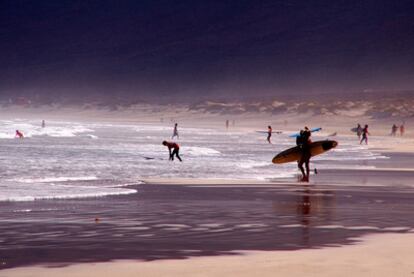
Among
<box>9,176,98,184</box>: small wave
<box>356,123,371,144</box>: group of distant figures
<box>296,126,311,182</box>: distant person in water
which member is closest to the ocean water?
<box>9,176,98,184</box>: small wave

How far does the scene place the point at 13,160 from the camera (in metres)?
31.3

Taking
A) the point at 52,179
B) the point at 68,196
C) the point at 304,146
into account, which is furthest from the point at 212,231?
the point at 304,146

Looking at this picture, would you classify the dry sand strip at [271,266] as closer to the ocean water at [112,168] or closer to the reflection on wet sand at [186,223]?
the reflection on wet sand at [186,223]

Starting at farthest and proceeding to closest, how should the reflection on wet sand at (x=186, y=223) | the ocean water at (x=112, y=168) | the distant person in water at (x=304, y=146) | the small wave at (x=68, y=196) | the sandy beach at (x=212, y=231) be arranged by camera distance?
the distant person in water at (x=304, y=146) < the ocean water at (x=112, y=168) < the small wave at (x=68, y=196) < the reflection on wet sand at (x=186, y=223) < the sandy beach at (x=212, y=231)

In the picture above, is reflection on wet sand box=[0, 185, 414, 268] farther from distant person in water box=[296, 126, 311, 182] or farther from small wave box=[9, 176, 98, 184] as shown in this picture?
distant person in water box=[296, 126, 311, 182]

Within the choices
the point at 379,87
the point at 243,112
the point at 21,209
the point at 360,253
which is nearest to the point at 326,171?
the point at 21,209

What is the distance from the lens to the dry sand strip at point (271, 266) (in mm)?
11477

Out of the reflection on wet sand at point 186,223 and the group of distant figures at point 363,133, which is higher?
the group of distant figures at point 363,133

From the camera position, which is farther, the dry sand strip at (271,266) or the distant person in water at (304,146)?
the distant person in water at (304,146)

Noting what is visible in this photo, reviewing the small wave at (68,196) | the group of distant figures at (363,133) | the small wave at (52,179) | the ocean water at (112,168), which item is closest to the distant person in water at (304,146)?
the ocean water at (112,168)

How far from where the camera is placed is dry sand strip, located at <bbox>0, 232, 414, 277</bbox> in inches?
452

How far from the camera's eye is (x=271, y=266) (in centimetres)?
1195

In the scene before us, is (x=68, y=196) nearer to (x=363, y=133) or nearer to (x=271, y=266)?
(x=271, y=266)

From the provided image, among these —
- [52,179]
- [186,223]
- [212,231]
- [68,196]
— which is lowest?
[212,231]
